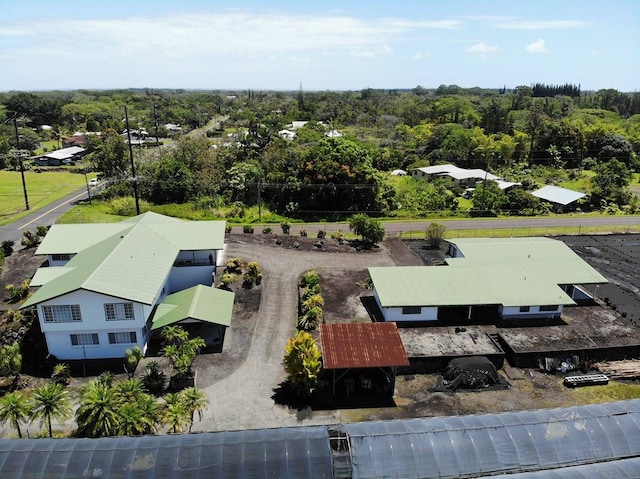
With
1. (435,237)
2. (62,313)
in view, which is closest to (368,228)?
(435,237)

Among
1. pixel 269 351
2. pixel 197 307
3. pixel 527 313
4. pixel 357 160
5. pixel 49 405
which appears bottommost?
pixel 269 351

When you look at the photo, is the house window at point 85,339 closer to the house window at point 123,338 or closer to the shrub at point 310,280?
the house window at point 123,338

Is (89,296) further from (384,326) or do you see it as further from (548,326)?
(548,326)

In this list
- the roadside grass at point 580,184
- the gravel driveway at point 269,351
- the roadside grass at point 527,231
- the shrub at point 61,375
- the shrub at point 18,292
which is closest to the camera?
the gravel driveway at point 269,351

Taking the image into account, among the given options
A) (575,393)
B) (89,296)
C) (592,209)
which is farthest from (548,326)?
(592,209)

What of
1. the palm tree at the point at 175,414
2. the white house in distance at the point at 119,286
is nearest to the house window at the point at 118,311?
the white house in distance at the point at 119,286

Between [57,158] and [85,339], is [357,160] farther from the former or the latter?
[57,158]

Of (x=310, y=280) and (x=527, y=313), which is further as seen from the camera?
(x=310, y=280)
